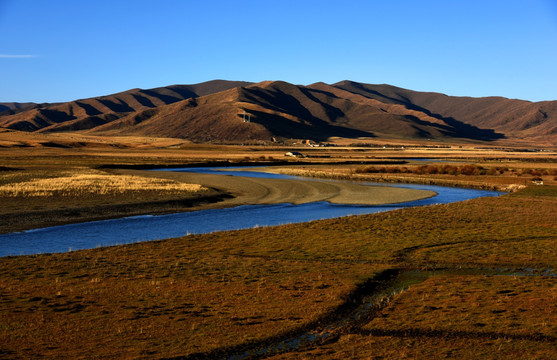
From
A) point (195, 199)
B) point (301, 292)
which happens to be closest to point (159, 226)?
point (195, 199)

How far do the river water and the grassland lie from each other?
11.6 feet

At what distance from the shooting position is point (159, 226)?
34469 mm

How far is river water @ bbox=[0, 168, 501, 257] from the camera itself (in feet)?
91.4

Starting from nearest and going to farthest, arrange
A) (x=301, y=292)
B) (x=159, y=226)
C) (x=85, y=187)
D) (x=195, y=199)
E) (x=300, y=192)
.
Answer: (x=301, y=292) < (x=159, y=226) < (x=195, y=199) < (x=85, y=187) < (x=300, y=192)

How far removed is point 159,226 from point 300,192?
24133mm

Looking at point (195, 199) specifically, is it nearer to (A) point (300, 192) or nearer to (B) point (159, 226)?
(B) point (159, 226)

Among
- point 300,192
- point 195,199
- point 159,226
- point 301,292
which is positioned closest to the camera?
point 301,292

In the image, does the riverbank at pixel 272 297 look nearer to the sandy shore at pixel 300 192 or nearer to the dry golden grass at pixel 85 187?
the sandy shore at pixel 300 192

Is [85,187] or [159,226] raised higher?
[85,187]

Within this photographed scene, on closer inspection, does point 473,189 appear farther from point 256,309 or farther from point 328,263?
point 256,309

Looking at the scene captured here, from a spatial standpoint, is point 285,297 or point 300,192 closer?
point 285,297

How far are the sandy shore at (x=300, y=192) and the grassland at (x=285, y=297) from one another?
64.5 ft

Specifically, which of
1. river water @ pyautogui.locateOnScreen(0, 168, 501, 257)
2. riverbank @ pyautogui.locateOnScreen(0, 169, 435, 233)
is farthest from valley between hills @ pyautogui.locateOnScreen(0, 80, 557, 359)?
river water @ pyautogui.locateOnScreen(0, 168, 501, 257)

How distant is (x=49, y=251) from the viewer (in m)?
26.0
